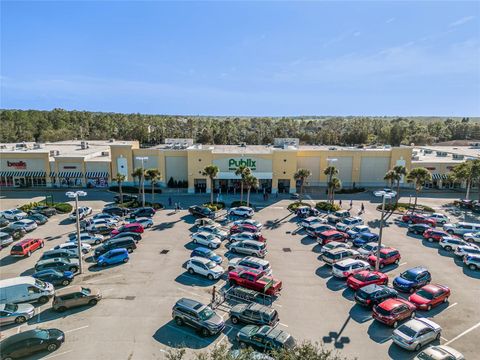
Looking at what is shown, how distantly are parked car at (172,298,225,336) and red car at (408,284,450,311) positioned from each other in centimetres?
1373

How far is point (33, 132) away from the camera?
353 feet

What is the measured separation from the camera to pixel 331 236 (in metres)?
34.2

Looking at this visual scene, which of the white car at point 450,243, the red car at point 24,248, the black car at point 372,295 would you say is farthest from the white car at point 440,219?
the red car at point 24,248

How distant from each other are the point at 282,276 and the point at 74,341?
15634 millimetres

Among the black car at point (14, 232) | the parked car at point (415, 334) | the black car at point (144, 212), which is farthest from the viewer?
the black car at point (144, 212)

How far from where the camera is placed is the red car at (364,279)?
24922mm

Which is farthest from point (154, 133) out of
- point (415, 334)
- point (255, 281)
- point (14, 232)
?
point (415, 334)

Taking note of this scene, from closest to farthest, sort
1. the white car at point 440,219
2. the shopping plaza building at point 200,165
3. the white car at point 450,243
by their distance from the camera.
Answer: the white car at point 450,243 → the white car at point 440,219 → the shopping plaza building at point 200,165

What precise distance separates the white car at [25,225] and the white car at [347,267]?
33.2 m

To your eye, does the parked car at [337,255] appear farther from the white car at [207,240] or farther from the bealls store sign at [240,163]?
the bealls store sign at [240,163]

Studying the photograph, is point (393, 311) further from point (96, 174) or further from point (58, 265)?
point (96, 174)

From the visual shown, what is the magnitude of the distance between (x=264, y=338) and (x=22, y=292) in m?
17.1

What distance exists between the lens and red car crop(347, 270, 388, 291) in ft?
81.8

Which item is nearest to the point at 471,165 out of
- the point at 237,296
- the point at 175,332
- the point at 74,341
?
the point at 237,296
